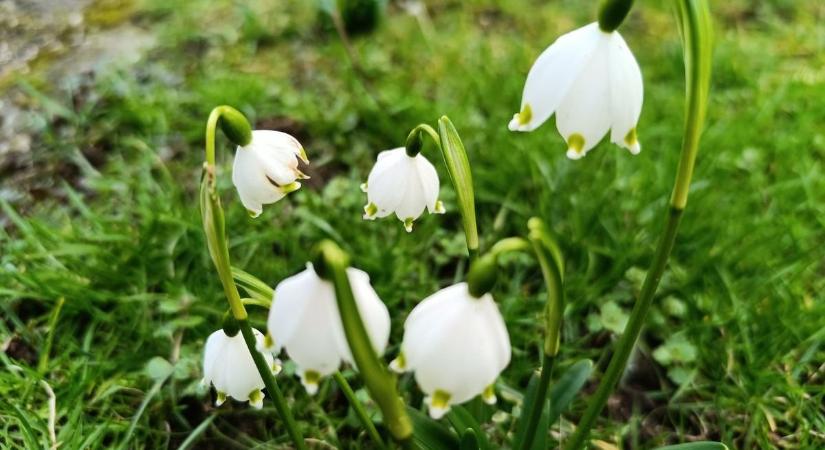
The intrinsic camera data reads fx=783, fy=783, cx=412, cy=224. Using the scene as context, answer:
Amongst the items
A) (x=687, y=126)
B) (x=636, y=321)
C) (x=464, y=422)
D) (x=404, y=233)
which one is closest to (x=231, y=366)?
(x=464, y=422)

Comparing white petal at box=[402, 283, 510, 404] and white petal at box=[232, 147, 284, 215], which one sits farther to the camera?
white petal at box=[232, 147, 284, 215]

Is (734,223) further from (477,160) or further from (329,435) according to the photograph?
(329,435)

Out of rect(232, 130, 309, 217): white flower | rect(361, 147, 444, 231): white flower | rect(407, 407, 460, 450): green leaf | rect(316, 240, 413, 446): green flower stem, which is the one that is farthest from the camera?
rect(407, 407, 460, 450): green leaf

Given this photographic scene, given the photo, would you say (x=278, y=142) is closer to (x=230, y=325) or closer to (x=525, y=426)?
(x=230, y=325)

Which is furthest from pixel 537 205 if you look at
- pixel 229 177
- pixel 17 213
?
pixel 17 213

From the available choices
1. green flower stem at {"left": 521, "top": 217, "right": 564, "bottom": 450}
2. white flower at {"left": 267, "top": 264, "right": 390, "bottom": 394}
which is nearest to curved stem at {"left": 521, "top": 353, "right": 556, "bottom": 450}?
green flower stem at {"left": 521, "top": 217, "right": 564, "bottom": 450}

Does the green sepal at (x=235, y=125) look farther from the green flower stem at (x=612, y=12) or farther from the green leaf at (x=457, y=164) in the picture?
the green flower stem at (x=612, y=12)

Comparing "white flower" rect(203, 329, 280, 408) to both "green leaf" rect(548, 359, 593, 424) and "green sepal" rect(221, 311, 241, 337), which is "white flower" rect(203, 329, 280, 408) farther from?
"green leaf" rect(548, 359, 593, 424)

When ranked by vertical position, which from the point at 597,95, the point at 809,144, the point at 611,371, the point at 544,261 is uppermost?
the point at 597,95
